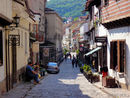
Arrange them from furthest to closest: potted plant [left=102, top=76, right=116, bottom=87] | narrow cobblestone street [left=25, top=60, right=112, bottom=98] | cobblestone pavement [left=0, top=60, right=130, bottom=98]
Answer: potted plant [left=102, top=76, right=116, bottom=87], narrow cobblestone street [left=25, top=60, right=112, bottom=98], cobblestone pavement [left=0, top=60, right=130, bottom=98]

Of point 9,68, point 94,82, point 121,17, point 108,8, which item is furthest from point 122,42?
point 9,68

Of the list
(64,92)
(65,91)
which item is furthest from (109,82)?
(64,92)

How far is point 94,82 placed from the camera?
64.1 ft

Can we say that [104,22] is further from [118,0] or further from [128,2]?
[128,2]

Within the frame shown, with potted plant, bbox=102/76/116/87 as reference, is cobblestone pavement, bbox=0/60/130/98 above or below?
below

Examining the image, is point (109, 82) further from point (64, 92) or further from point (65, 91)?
point (64, 92)

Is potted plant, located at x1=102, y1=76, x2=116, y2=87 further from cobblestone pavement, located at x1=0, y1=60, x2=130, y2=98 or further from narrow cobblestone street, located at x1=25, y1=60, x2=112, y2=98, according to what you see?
narrow cobblestone street, located at x1=25, y1=60, x2=112, y2=98

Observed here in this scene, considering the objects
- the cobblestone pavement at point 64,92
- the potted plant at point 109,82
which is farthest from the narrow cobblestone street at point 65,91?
the potted plant at point 109,82

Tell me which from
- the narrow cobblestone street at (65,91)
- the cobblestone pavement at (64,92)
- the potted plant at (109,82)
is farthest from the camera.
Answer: the potted plant at (109,82)

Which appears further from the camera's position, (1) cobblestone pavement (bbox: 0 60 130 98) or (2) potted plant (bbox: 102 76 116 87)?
(2) potted plant (bbox: 102 76 116 87)

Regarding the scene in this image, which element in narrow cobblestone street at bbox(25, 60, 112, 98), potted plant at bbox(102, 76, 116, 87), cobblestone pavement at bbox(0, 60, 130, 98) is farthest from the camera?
potted plant at bbox(102, 76, 116, 87)

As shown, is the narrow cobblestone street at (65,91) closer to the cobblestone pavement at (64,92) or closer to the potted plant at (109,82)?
the cobblestone pavement at (64,92)

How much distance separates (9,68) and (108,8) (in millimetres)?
8056

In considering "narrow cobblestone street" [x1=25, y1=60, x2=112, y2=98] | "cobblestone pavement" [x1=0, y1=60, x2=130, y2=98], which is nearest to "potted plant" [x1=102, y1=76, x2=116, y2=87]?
"cobblestone pavement" [x1=0, y1=60, x2=130, y2=98]
